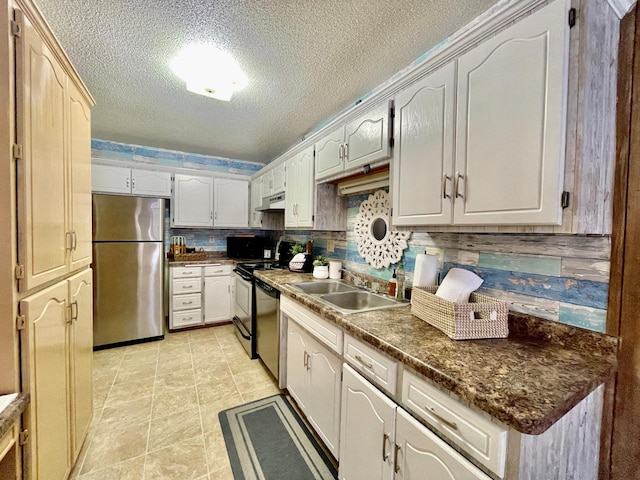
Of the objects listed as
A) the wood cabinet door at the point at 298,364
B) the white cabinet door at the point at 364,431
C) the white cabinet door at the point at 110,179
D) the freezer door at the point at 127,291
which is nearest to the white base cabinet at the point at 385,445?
the white cabinet door at the point at 364,431

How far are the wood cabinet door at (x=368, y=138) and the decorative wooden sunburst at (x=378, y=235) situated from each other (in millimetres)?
398

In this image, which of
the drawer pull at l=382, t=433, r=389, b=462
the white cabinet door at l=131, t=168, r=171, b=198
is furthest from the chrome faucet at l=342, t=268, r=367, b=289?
the white cabinet door at l=131, t=168, r=171, b=198

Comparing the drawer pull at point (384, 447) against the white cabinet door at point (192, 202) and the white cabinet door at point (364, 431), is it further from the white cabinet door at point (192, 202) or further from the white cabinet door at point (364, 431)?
the white cabinet door at point (192, 202)

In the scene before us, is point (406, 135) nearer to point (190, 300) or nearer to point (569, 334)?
point (569, 334)

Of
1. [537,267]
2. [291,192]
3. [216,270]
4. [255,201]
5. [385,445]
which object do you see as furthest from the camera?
[255,201]

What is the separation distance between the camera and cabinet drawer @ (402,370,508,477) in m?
0.69

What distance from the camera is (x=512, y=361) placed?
0.89 metres

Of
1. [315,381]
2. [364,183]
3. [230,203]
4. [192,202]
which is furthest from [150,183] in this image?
[315,381]

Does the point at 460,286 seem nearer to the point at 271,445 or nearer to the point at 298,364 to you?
the point at 298,364

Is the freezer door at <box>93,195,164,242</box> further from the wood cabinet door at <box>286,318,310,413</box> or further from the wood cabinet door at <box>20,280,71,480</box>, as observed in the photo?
the wood cabinet door at <box>286,318,310,413</box>

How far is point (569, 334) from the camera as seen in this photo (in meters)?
1.02

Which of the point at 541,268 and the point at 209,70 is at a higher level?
the point at 209,70

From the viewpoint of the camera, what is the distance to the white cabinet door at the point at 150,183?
10.6 ft

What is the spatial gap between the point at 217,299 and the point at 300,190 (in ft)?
6.62
